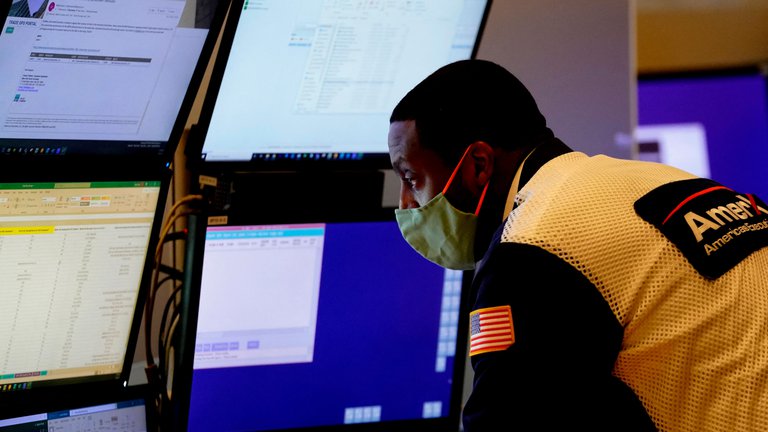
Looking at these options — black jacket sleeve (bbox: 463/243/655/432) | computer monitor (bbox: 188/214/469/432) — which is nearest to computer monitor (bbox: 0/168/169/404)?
computer monitor (bbox: 188/214/469/432)

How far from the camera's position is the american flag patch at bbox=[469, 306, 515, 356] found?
2.98 ft

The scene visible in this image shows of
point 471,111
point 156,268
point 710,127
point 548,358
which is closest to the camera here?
point 548,358

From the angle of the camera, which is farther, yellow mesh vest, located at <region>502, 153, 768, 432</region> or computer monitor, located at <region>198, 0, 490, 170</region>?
computer monitor, located at <region>198, 0, 490, 170</region>

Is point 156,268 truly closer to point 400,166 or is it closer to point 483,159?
point 400,166

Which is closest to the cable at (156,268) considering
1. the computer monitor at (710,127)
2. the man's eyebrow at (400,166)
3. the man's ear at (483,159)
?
the man's eyebrow at (400,166)

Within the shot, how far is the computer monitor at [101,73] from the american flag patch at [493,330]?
1.79ft

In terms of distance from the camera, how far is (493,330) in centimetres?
92

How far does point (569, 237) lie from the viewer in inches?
37.0

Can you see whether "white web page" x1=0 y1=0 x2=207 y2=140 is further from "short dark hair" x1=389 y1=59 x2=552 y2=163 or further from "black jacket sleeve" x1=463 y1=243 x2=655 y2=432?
"black jacket sleeve" x1=463 y1=243 x2=655 y2=432

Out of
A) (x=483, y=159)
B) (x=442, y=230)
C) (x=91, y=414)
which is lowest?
(x=91, y=414)

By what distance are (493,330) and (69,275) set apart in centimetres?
61

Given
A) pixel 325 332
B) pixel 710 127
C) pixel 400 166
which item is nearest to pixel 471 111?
pixel 400 166

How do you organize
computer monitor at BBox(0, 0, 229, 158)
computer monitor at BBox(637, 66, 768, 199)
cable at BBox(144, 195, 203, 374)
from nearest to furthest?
computer monitor at BBox(0, 0, 229, 158)
cable at BBox(144, 195, 203, 374)
computer monitor at BBox(637, 66, 768, 199)

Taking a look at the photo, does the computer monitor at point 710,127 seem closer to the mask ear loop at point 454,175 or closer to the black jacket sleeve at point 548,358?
the mask ear loop at point 454,175
